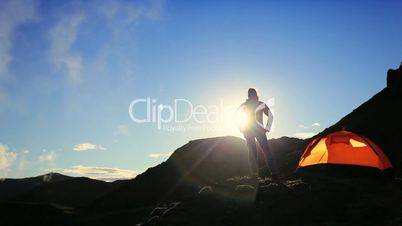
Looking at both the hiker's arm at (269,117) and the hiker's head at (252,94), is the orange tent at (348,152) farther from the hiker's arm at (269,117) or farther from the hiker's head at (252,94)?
the hiker's head at (252,94)

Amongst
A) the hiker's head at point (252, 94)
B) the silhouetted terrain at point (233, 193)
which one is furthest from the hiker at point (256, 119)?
the silhouetted terrain at point (233, 193)

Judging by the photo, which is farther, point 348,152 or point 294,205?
point 348,152

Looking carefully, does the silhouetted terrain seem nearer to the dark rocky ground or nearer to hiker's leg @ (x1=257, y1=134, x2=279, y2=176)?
the dark rocky ground

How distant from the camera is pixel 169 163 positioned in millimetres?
75125

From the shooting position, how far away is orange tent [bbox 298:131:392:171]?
1521 centimetres

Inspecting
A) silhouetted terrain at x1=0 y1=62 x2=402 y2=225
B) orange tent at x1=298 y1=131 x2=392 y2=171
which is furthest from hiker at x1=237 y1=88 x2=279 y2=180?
orange tent at x1=298 y1=131 x2=392 y2=171

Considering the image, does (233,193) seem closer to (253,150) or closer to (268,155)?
(268,155)

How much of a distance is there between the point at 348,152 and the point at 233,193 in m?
5.63

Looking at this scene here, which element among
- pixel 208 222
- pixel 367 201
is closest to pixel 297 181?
pixel 367 201

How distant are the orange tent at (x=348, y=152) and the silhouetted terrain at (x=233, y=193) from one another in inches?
55.6

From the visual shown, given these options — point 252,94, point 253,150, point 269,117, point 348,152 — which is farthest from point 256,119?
point 348,152

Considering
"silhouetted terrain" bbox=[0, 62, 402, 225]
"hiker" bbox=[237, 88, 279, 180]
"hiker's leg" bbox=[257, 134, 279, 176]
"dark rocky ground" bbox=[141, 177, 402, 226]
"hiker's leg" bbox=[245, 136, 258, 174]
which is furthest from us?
"hiker's leg" bbox=[245, 136, 258, 174]

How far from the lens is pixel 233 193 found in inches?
484

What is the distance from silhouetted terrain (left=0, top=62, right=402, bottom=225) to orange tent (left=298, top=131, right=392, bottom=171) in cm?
141
